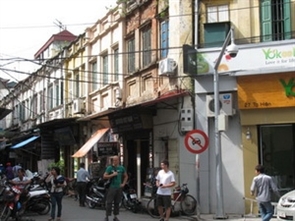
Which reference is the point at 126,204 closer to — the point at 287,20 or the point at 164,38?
the point at 164,38

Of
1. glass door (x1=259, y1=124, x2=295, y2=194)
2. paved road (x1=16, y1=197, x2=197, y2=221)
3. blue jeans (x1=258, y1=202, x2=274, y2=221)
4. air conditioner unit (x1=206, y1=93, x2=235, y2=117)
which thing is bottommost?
paved road (x1=16, y1=197, x2=197, y2=221)

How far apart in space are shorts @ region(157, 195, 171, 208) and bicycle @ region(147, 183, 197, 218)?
2.37 m

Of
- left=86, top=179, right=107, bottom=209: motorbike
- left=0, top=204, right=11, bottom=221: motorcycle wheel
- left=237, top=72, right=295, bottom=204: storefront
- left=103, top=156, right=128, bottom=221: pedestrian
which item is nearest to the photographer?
left=103, top=156, right=128, bottom=221: pedestrian

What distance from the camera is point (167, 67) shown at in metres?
17.3

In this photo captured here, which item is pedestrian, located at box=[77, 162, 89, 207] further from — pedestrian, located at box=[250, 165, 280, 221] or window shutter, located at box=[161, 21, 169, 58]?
pedestrian, located at box=[250, 165, 280, 221]

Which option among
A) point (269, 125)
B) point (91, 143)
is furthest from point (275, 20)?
point (91, 143)

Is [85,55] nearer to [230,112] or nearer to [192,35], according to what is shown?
[192,35]

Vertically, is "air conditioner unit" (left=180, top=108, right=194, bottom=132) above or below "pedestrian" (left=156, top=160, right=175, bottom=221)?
above

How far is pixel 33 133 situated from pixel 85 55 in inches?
373

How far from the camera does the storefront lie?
15.5m

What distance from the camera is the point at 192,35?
1712 cm

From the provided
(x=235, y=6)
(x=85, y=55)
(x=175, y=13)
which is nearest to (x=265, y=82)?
(x=235, y=6)

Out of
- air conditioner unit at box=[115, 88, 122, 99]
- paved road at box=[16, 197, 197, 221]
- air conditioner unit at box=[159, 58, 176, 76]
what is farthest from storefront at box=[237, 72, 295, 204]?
air conditioner unit at box=[115, 88, 122, 99]

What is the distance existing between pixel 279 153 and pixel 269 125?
0.94 meters
